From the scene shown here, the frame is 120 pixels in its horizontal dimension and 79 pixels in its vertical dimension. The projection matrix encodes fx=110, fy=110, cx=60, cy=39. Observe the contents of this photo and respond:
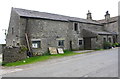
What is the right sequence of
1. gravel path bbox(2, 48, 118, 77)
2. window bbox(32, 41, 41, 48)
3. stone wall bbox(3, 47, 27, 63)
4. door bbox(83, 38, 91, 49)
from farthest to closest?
door bbox(83, 38, 91, 49)
window bbox(32, 41, 41, 48)
stone wall bbox(3, 47, 27, 63)
gravel path bbox(2, 48, 118, 77)

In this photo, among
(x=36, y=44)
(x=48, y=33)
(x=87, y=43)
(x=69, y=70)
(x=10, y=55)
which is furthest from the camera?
(x=87, y=43)

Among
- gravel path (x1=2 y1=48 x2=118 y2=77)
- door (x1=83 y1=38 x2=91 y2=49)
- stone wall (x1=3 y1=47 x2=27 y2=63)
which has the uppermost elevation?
door (x1=83 y1=38 x2=91 y2=49)

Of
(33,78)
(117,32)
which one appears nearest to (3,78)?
(33,78)

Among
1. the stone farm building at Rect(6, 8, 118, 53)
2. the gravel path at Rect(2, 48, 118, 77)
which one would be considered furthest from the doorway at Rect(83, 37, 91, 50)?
the gravel path at Rect(2, 48, 118, 77)

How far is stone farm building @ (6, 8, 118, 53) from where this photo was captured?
16.7 meters

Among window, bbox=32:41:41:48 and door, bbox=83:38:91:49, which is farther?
door, bbox=83:38:91:49

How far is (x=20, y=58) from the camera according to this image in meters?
13.4

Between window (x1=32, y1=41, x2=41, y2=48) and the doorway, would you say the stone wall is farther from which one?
the doorway

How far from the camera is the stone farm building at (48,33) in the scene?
16702 millimetres

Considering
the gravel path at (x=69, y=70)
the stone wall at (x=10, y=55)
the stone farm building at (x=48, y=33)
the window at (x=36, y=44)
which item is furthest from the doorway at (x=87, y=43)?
the stone wall at (x=10, y=55)

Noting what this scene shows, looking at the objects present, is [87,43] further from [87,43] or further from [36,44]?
[36,44]

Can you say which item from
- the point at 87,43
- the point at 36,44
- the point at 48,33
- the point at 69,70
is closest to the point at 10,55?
the point at 36,44

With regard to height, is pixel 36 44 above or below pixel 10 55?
above

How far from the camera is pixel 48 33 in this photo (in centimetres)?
1870
